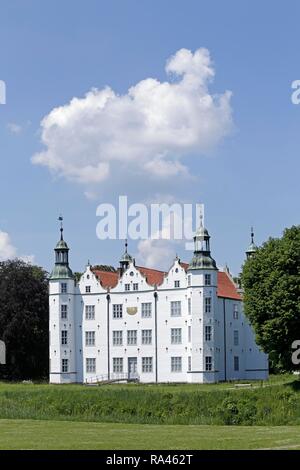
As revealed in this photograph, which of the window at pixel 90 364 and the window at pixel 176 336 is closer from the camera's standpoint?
the window at pixel 176 336

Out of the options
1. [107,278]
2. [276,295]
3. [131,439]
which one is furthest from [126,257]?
[131,439]

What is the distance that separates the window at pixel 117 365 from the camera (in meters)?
76.9

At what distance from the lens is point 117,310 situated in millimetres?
78062

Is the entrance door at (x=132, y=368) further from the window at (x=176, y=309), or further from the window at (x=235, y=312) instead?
the window at (x=235, y=312)

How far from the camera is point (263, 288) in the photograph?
56.1 metres

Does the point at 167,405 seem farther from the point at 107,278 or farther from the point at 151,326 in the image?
the point at 107,278

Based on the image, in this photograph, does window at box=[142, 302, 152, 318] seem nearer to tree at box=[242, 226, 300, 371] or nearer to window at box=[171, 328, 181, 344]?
window at box=[171, 328, 181, 344]

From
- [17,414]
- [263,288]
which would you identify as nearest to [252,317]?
[263,288]

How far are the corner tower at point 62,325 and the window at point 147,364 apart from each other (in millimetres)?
6874

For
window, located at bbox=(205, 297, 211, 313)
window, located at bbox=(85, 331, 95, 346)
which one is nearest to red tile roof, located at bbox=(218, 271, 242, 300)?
window, located at bbox=(205, 297, 211, 313)

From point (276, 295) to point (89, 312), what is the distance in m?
28.3

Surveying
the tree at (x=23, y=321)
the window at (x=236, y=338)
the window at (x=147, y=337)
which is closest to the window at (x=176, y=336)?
the window at (x=147, y=337)

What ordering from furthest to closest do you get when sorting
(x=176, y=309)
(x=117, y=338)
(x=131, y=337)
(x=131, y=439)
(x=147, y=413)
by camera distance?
(x=117, y=338) < (x=131, y=337) < (x=176, y=309) < (x=147, y=413) < (x=131, y=439)
